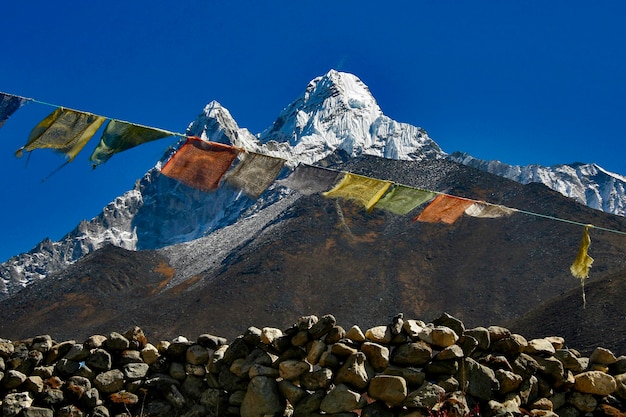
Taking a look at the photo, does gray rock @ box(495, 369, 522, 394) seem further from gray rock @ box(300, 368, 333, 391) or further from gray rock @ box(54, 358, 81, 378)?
gray rock @ box(54, 358, 81, 378)

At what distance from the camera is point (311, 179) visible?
9000 mm

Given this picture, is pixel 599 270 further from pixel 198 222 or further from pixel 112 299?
pixel 198 222

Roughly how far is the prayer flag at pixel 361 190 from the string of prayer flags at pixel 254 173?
82 cm

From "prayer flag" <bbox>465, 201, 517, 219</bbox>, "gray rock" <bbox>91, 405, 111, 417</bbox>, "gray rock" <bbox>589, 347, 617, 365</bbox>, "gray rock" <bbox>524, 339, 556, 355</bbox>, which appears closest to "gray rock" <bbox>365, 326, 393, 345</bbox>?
"gray rock" <bbox>524, 339, 556, 355</bbox>

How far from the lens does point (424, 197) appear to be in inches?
347

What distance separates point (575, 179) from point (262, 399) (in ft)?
539

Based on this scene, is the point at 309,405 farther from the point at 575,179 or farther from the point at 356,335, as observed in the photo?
the point at 575,179

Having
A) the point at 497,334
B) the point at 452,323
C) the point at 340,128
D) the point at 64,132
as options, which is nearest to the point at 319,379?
the point at 452,323

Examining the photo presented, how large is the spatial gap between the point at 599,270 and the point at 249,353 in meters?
52.6

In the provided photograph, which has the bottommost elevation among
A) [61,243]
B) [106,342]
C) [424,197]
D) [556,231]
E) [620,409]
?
[620,409]

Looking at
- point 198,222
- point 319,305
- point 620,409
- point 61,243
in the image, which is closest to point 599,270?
point 319,305

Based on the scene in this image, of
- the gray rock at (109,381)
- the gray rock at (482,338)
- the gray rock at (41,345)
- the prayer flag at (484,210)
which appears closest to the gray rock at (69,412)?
the gray rock at (109,381)

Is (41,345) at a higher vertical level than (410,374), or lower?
higher

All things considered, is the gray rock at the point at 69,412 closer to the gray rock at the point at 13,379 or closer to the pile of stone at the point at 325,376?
the pile of stone at the point at 325,376
